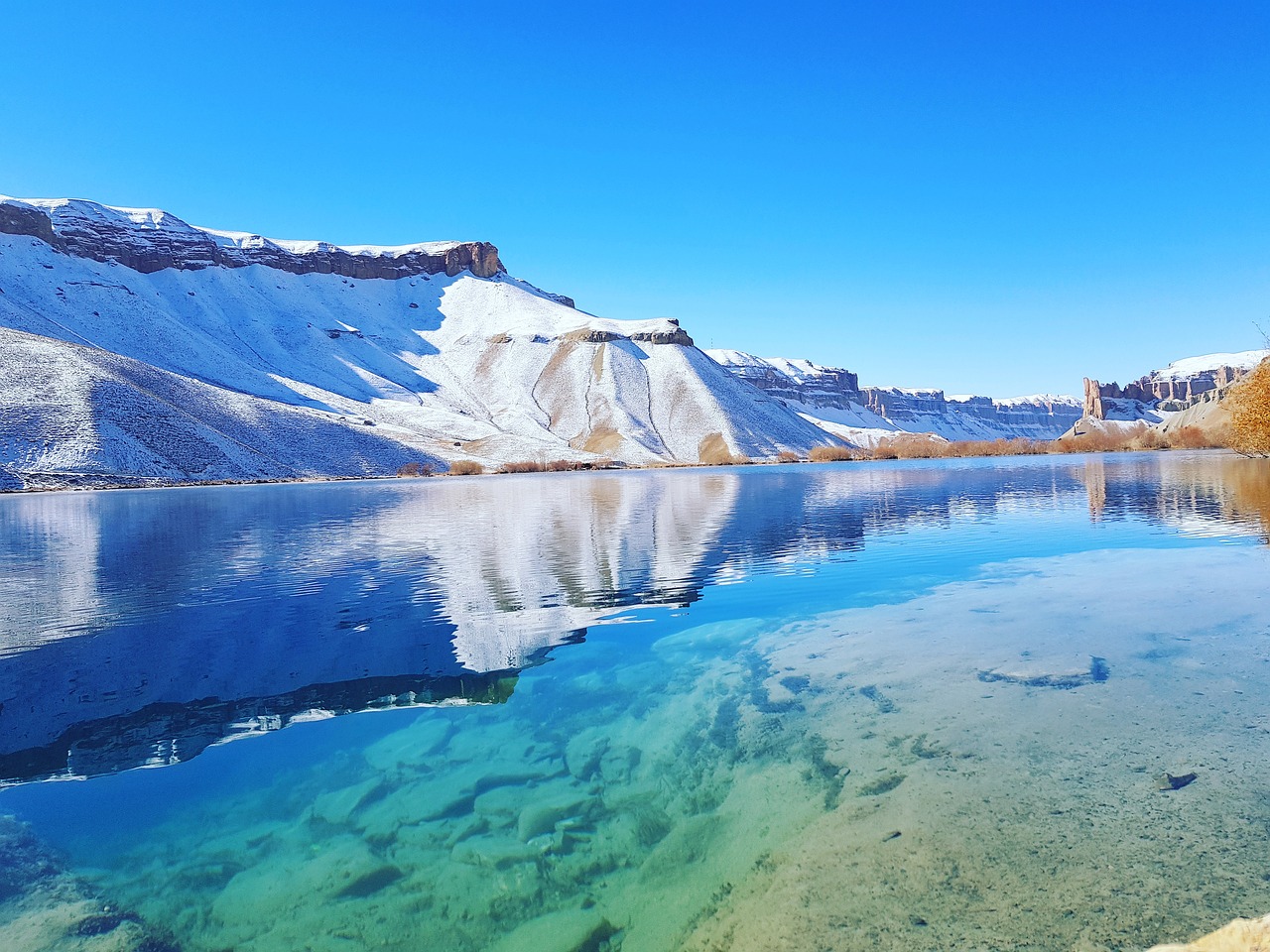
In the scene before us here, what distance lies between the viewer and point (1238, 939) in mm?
4203

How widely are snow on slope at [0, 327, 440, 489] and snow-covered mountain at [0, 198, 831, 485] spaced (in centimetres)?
28

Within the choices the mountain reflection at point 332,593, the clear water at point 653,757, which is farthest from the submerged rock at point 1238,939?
the mountain reflection at point 332,593

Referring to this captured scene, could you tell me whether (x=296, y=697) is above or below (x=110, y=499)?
below

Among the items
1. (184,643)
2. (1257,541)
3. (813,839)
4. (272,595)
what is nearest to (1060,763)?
(813,839)

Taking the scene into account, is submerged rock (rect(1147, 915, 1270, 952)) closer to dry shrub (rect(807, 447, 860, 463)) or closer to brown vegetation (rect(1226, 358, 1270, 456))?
brown vegetation (rect(1226, 358, 1270, 456))

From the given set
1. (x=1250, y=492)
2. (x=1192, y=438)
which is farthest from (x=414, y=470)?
(x=1192, y=438)

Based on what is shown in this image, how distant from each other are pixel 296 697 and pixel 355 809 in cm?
432

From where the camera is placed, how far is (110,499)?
65438 millimetres

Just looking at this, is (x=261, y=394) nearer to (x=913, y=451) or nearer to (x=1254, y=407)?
(x=913, y=451)

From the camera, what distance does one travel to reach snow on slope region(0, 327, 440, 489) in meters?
90.4

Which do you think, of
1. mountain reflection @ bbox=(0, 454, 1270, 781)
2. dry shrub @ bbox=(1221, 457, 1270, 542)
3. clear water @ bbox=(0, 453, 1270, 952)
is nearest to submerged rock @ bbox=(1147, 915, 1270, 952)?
clear water @ bbox=(0, 453, 1270, 952)

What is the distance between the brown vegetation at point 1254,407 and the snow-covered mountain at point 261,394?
104m

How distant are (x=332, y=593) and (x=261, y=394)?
148200mm

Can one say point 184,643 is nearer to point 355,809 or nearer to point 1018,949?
point 355,809
